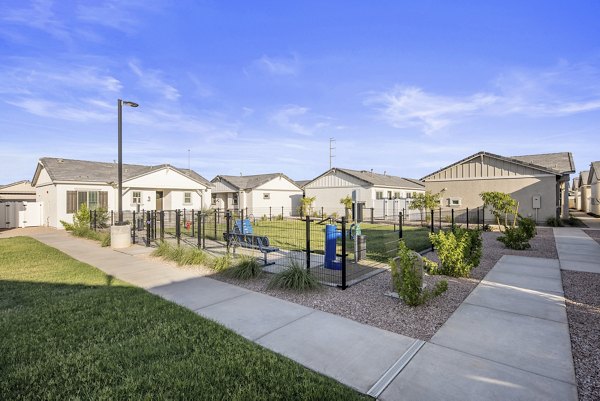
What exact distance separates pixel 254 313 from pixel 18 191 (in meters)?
40.1

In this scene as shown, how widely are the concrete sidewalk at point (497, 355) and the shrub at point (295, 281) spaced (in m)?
2.71

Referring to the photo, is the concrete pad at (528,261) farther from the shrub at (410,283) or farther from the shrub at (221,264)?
the shrub at (221,264)

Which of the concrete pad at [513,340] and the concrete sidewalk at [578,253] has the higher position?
the concrete sidewalk at [578,253]

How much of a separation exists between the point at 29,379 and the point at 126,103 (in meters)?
11.7

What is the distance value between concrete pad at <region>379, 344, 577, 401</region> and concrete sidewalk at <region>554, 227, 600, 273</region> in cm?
699

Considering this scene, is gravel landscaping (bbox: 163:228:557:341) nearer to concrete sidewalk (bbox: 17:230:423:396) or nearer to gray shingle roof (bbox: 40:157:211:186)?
concrete sidewalk (bbox: 17:230:423:396)

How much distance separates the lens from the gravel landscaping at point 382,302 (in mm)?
4746

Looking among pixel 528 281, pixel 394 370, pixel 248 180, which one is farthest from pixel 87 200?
pixel 528 281

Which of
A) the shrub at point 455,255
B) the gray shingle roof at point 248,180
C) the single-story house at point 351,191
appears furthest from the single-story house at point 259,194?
the shrub at point 455,255

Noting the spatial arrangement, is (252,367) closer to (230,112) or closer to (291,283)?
(291,283)

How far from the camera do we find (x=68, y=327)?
4516 millimetres

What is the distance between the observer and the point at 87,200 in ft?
69.4

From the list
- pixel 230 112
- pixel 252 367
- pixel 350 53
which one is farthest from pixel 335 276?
pixel 230 112

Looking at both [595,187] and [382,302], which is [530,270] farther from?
[595,187]
